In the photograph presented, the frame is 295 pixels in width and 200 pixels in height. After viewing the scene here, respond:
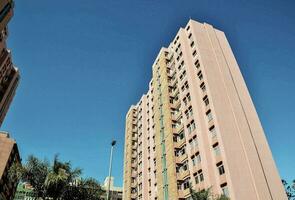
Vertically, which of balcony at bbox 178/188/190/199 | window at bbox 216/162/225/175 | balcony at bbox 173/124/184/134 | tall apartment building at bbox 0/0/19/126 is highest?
tall apartment building at bbox 0/0/19/126

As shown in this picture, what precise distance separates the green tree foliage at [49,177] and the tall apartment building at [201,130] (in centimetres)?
1361

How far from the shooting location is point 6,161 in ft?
201

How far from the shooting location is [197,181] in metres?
34.2

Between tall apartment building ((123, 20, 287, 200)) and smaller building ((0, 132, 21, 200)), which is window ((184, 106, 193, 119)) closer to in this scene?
tall apartment building ((123, 20, 287, 200))

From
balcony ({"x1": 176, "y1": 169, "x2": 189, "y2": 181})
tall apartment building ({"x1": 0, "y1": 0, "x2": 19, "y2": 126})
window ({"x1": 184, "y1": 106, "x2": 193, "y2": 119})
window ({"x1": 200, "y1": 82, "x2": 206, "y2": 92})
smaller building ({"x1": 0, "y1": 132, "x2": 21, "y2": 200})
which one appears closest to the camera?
balcony ({"x1": 176, "y1": 169, "x2": 189, "y2": 181})

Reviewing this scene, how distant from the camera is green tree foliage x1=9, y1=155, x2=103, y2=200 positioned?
2356 cm

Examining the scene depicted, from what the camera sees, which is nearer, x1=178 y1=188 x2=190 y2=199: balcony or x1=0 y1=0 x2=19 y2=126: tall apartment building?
x1=178 y1=188 x2=190 y2=199: balcony

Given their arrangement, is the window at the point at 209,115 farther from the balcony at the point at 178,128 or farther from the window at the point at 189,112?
the balcony at the point at 178,128

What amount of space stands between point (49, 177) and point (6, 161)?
150ft

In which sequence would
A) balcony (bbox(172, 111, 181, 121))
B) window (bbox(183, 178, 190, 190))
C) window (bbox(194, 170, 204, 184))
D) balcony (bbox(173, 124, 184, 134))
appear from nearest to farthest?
window (bbox(194, 170, 204, 184)) < window (bbox(183, 178, 190, 190)) < balcony (bbox(173, 124, 184, 134)) < balcony (bbox(172, 111, 181, 121))

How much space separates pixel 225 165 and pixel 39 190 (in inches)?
776

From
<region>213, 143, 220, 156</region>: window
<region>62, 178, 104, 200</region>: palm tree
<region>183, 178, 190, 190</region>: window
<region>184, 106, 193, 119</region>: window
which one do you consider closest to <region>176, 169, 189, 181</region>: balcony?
<region>183, 178, 190, 190</region>: window

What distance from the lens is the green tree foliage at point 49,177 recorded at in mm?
23562

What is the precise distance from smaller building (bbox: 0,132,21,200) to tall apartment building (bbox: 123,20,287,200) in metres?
29.2
